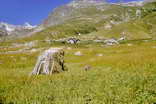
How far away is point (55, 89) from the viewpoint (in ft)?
58.5

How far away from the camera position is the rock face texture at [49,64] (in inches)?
1200

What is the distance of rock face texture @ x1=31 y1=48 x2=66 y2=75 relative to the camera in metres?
30.5

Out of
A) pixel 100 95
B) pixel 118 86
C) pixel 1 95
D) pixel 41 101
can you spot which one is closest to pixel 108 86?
pixel 118 86

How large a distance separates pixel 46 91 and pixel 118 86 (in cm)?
422

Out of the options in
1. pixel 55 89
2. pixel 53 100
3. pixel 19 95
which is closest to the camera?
pixel 53 100

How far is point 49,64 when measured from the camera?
31.0m

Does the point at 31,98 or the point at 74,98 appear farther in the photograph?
the point at 31,98

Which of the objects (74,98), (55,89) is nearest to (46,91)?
(55,89)

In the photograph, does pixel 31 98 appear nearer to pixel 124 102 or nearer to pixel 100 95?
pixel 100 95

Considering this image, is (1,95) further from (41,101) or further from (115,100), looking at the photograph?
(115,100)

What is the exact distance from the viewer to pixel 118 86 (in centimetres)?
1702

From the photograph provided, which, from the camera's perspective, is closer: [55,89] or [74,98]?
[74,98]

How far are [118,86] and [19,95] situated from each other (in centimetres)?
564

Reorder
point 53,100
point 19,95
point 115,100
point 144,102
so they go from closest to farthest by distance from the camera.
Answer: point 144,102
point 115,100
point 53,100
point 19,95
